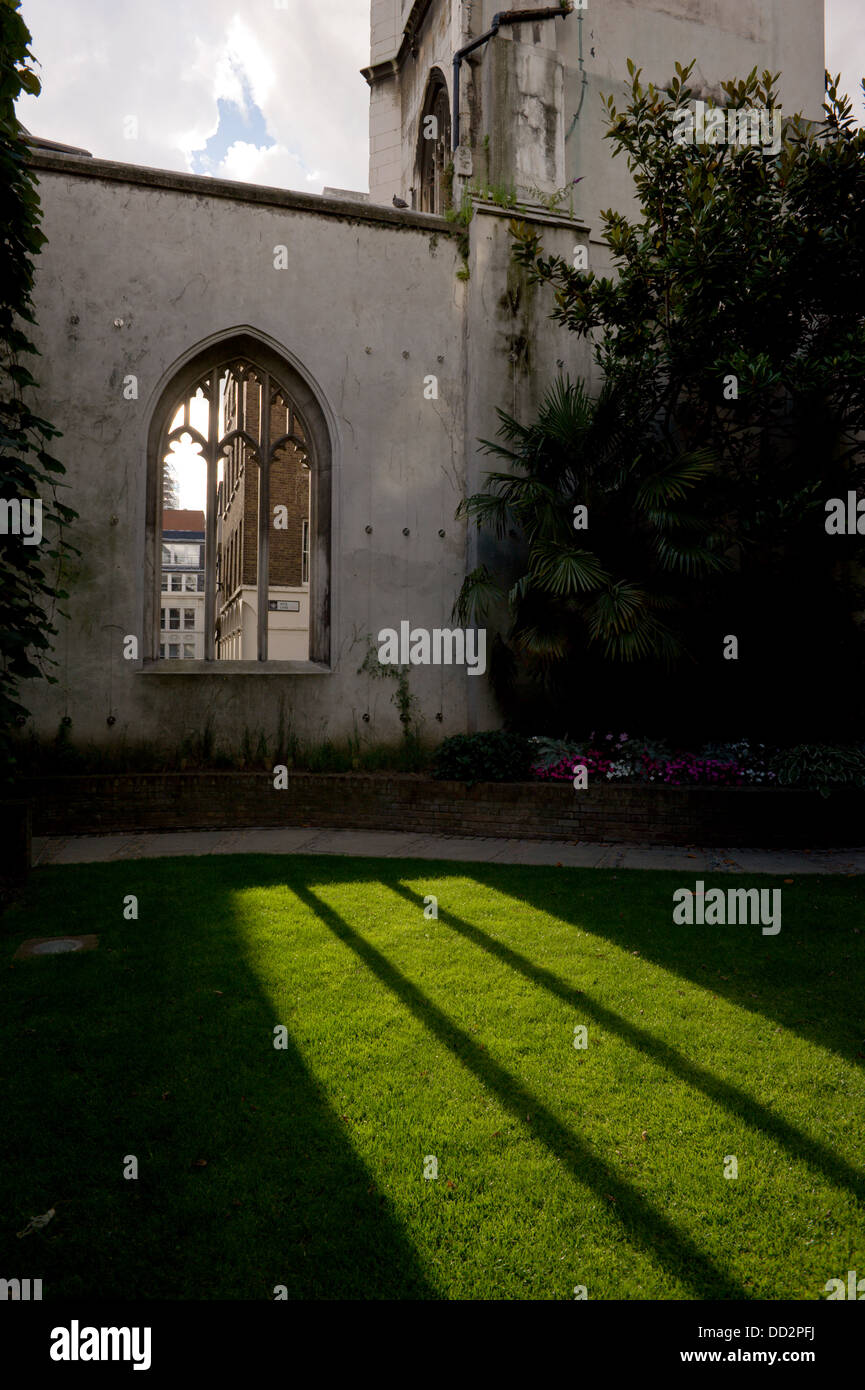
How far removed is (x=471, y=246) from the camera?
1018cm

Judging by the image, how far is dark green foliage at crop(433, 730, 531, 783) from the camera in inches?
336

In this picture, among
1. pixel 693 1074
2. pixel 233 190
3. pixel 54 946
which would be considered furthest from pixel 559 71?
pixel 693 1074

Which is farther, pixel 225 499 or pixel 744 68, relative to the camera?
pixel 225 499

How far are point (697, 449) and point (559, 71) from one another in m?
6.41

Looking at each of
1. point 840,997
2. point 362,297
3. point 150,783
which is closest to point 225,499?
point 362,297

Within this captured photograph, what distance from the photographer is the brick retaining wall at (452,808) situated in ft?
25.8

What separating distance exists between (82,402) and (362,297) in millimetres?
3485

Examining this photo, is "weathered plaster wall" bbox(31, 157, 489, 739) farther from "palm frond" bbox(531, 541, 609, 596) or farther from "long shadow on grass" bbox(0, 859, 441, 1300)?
"long shadow on grass" bbox(0, 859, 441, 1300)

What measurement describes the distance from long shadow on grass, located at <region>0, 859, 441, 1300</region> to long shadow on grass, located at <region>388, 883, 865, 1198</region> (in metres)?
1.33

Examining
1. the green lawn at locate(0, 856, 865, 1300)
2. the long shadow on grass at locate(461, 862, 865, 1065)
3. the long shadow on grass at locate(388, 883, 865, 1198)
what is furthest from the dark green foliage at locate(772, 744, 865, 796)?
the long shadow on grass at locate(388, 883, 865, 1198)

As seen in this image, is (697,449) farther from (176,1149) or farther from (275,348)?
(176,1149)

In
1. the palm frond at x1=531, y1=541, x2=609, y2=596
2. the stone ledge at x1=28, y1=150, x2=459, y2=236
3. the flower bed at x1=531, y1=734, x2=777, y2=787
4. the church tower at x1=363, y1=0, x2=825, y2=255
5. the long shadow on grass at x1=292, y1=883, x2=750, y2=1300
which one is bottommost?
the long shadow on grass at x1=292, y1=883, x2=750, y2=1300

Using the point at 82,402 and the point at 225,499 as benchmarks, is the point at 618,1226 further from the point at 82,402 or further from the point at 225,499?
the point at 225,499

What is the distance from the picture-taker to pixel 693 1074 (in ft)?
10.7
